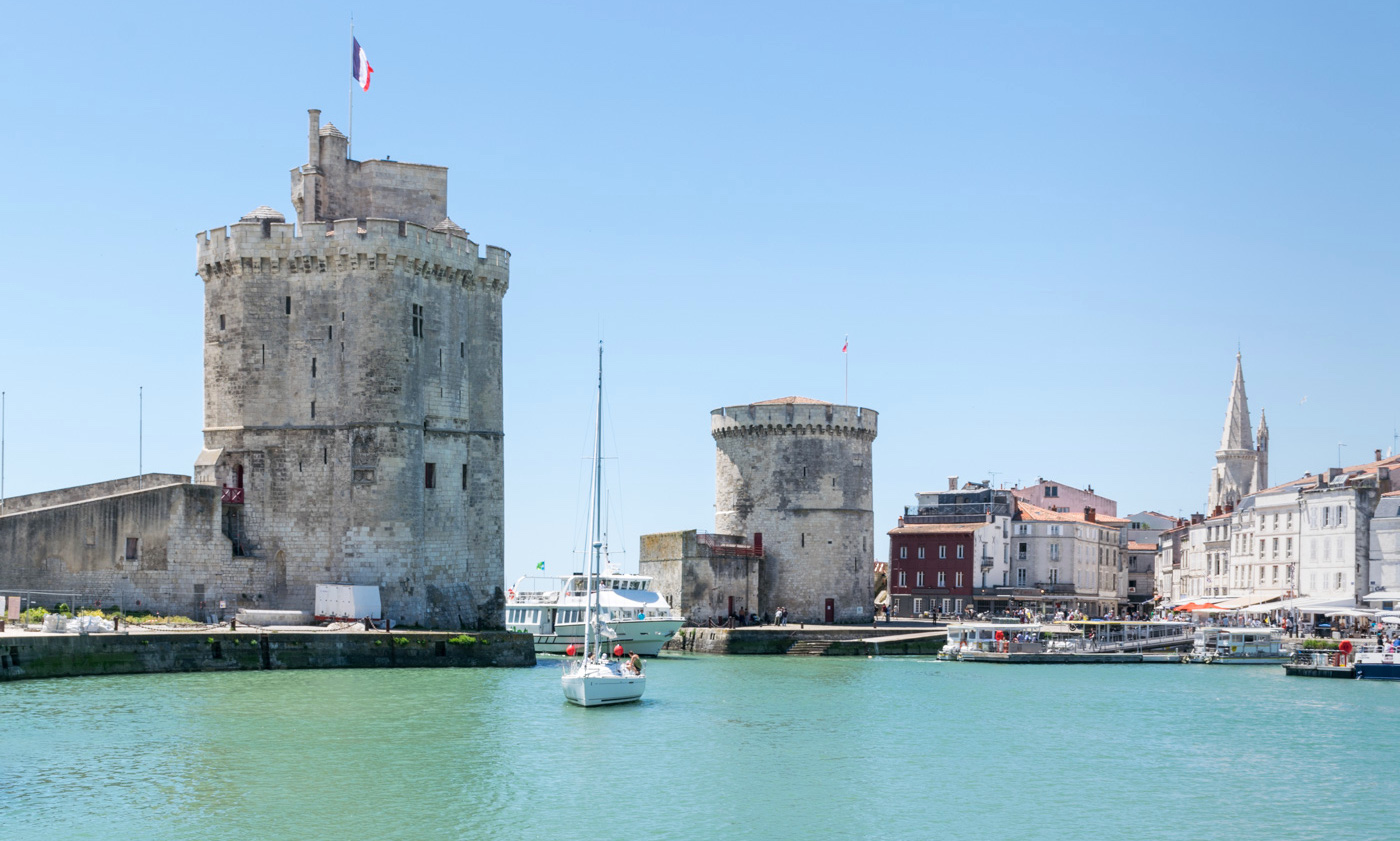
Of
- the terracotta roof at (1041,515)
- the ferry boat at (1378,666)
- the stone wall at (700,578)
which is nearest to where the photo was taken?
the ferry boat at (1378,666)

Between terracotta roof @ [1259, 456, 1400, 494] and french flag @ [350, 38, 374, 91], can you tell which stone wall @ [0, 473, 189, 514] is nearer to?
french flag @ [350, 38, 374, 91]

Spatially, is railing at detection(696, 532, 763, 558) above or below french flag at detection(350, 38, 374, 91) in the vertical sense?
below

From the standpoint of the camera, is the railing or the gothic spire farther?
the gothic spire

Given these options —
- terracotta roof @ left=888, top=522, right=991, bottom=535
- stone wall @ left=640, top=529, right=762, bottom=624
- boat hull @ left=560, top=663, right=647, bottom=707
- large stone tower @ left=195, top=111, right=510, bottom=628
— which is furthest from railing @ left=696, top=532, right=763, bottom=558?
boat hull @ left=560, top=663, right=647, bottom=707

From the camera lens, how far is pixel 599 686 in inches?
1463

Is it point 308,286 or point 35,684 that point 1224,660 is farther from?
point 35,684

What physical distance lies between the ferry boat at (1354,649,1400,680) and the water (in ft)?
27.3

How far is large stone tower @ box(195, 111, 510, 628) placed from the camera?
47.2 m

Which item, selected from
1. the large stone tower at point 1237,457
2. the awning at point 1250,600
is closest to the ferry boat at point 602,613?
the awning at point 1250,600

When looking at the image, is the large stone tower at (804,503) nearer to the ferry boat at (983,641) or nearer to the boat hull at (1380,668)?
the ferry boat at (983,641)

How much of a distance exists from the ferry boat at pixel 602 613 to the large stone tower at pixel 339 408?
628 cm

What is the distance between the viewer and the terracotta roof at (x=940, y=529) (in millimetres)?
83875

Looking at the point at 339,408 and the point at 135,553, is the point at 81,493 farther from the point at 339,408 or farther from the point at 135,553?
the point at 339,408

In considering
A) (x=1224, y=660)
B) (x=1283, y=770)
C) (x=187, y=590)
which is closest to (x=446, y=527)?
(x=187, y=590)
